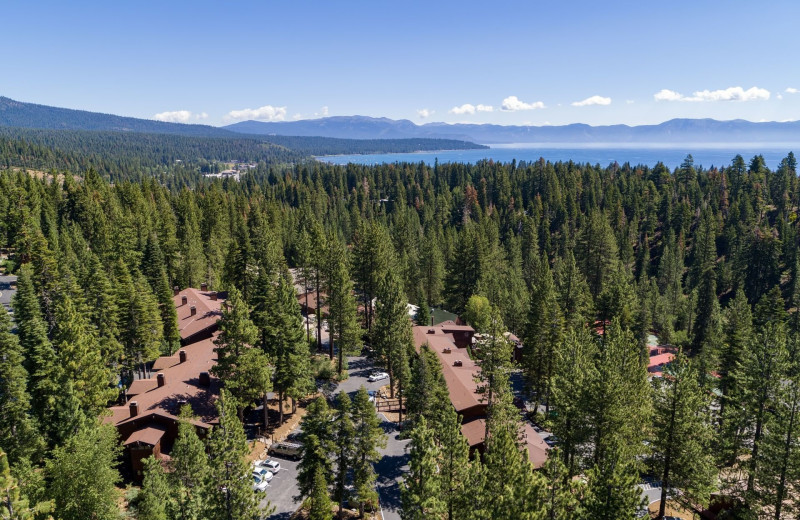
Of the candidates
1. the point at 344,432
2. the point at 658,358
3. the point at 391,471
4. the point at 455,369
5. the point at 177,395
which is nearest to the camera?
the point at 344,432

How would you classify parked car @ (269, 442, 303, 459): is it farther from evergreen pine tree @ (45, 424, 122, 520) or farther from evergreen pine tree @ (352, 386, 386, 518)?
evergreen pine tree @ (45, 424, 122, 520)

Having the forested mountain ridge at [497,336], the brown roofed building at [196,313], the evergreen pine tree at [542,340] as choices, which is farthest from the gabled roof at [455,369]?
the brown roofed building at [196,313]

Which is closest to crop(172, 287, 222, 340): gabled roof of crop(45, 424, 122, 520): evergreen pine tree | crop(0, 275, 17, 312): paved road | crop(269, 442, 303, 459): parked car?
crop(269, 442, 303, 459): parked car

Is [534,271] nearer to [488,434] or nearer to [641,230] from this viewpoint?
[641,230]

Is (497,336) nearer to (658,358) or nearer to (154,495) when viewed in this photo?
(154,495)

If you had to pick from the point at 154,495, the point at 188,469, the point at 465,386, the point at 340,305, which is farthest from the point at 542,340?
the point at 154,495
